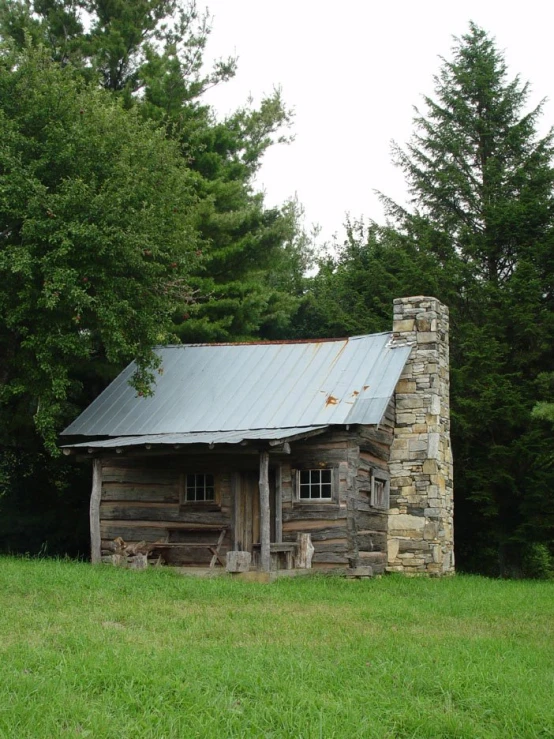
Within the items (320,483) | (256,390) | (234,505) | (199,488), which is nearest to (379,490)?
(320,483)

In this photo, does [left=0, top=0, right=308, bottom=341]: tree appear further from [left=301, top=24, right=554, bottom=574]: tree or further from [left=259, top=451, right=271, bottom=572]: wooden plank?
[left=259, top=451, right=271, bottom=572]: wooden plank

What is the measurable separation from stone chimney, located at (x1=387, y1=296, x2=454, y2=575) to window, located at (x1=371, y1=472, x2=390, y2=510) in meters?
A: 0.26

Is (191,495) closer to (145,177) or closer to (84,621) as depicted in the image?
(145,177)

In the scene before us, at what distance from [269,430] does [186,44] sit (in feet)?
59.0

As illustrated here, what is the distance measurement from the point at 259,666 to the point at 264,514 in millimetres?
8183

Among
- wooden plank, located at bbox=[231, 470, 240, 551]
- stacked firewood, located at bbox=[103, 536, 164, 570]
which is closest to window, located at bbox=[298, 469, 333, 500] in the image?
wooden plank, located at bbox=[231, 470, 240, 551]

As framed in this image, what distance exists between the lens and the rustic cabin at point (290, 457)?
→ 1872 centimetres

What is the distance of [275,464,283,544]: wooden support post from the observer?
19.0 m

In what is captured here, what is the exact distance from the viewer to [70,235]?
1905 cm

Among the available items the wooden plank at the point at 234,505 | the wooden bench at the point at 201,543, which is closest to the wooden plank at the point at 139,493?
the wooden bench at the point at 201,543

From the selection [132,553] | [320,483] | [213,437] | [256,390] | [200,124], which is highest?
[200,124]

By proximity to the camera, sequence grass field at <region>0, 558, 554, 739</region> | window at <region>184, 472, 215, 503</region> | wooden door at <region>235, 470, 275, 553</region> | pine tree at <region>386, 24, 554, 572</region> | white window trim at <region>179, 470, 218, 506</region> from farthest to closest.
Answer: pine tree at <region>386, 24, 554, 572</region> → window at <region>184, 472, 215, 503</region> → white window trim at <region>179, 470, 218, 506</region> → wooden door at <region>235, 470, 275, 553</region> → grass field at <region>0, 558, 554, 739</region>

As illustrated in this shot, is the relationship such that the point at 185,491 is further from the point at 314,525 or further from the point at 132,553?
the point at 314,525

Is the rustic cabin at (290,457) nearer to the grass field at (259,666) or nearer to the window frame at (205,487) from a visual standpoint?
the window frame at (205,487)
